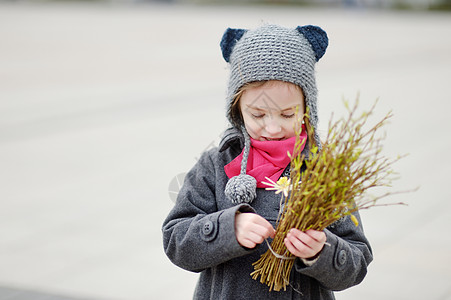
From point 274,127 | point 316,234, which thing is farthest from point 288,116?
point 316,234

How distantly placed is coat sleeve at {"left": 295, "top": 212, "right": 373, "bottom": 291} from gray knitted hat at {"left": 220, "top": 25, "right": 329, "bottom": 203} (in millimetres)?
260

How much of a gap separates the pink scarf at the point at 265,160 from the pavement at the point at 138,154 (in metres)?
0.13

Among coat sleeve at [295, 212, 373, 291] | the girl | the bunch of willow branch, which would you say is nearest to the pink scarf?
the girl

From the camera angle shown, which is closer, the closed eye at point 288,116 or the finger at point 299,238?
the finger at point 299,238

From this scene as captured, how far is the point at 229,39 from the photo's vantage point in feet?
6.81

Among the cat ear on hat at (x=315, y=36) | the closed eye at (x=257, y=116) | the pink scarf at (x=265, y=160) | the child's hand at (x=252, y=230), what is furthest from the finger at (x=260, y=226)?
the cat ear on hat at (x=315, y=36)

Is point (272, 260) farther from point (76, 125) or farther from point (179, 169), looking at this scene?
point (76, 125)

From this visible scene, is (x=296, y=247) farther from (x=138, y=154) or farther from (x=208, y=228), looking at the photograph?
(x=138, y=154)

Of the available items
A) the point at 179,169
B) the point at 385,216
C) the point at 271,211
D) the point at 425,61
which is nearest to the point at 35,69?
the point at 179,169

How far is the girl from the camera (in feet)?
6.04

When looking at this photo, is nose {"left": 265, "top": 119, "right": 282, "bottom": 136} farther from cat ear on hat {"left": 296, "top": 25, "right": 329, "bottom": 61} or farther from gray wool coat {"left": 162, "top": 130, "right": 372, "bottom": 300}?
cat ear on hat {"left": 296, "top": 25, "right": 329, "bottom": 61}

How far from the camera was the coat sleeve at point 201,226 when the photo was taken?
183 centimetres

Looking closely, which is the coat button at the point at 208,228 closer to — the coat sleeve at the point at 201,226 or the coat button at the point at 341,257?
the coat sleeve at the point at 201,226

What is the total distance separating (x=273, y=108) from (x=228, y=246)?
40 cm
